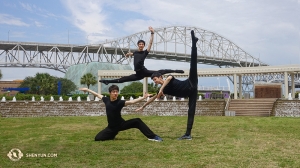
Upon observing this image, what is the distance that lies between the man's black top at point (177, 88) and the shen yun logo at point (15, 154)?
4072mm

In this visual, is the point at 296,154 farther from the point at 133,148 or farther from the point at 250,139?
the point at 133,148

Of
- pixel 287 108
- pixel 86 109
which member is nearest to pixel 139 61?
pixel 86 109

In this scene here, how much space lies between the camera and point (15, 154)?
677 centimetres

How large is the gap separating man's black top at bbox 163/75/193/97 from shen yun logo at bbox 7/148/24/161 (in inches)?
160

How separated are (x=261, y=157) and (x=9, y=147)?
234 inches

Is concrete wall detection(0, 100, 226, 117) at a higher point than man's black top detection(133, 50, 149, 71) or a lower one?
lower

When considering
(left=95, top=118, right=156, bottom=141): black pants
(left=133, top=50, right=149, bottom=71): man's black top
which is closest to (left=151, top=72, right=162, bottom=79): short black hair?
(left=133, top=50, right=149, bottom=71): man's black top

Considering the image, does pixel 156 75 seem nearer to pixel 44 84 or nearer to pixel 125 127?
pixel 125 127

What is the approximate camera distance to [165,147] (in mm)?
7645

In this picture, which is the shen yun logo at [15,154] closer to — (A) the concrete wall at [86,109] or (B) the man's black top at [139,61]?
(B) the man's black top at [139,61]

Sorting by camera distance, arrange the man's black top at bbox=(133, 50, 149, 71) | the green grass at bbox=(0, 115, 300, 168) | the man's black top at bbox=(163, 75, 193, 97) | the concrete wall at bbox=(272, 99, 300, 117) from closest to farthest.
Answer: the green grass at bbox=(0, 115, 300, 168)
the man's black top at bbox=(163, 75, 193, 97)
the man's black top at bbox=(133, 50, 149, 71)
the concrete wall at bbox=(272, 99, 300, 117)

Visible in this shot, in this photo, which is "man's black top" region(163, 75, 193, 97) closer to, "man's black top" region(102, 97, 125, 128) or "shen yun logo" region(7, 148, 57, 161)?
"man's black top" region(102, 97, 125, 128)

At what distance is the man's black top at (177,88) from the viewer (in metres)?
8.87

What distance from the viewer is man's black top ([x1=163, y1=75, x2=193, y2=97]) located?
349 inches
